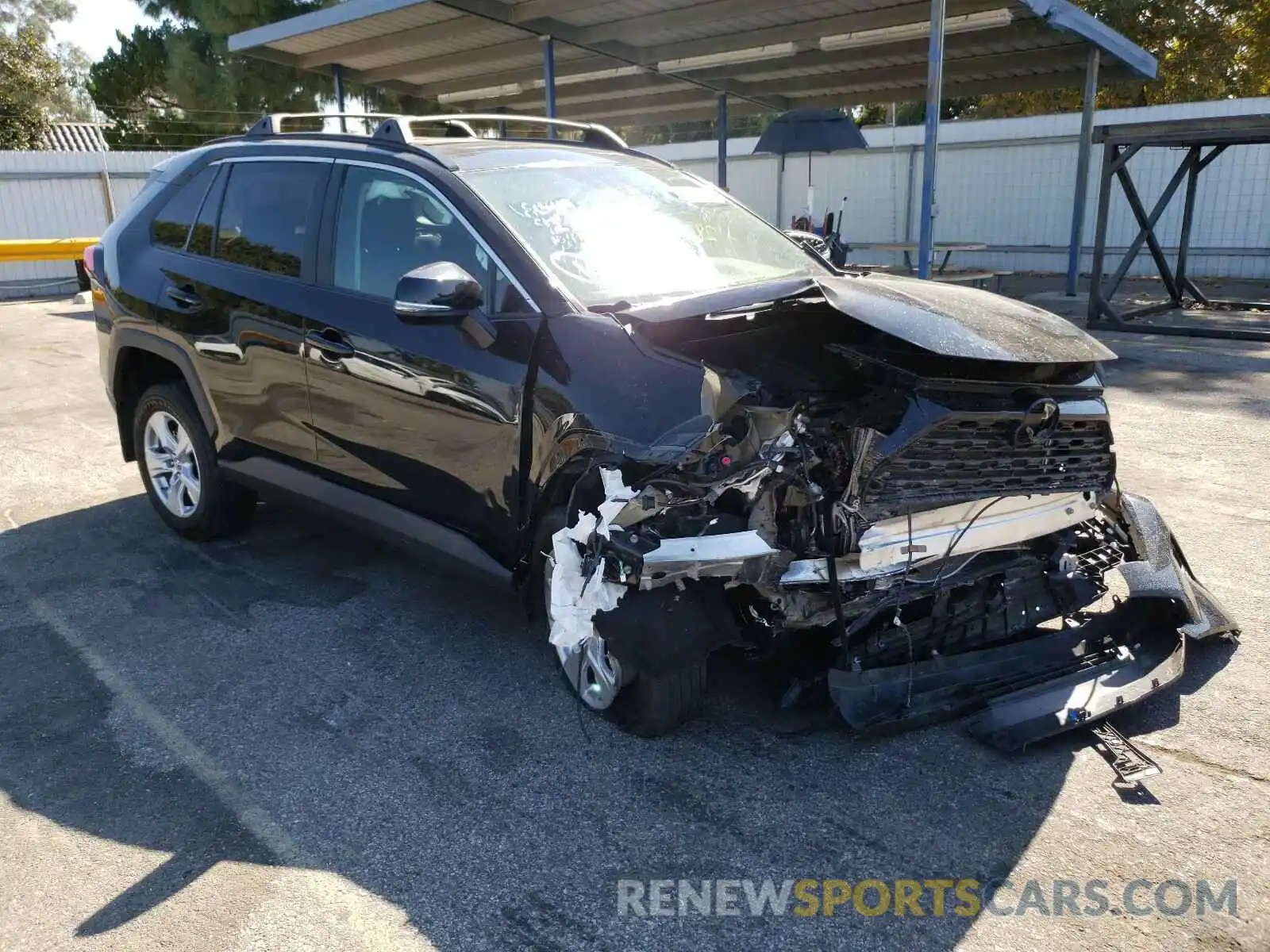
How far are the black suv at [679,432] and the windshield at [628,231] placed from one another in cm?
2

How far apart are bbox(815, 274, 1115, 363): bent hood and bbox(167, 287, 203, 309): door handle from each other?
3.10 m

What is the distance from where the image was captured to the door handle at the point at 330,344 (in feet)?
13.0

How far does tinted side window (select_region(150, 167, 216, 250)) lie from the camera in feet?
16.1

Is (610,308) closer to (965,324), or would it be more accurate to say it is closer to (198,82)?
(965,324)

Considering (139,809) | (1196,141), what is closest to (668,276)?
(139,809)

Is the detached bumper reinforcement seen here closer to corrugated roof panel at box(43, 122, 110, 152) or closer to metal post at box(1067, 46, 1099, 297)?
metal post at box(1067, 46, 1099, 297)

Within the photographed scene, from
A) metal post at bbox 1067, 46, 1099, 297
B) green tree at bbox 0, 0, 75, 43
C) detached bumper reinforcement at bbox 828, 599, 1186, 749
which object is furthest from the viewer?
green tree at bbox 0, 0, 75, 43

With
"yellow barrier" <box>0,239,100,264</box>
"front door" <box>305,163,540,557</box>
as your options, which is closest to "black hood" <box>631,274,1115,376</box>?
"front door" <box>305,163,540,557</box>

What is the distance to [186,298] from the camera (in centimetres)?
477

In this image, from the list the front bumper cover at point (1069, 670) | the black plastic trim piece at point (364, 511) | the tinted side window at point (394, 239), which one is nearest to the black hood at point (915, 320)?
the tinted side window at point (394, 239)

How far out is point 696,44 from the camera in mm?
13438

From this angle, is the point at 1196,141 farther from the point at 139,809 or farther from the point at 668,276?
the point at 139,809

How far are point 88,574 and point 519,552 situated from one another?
108 inches

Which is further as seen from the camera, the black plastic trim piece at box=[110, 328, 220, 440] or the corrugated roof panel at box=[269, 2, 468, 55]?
the corrugated roof panel at box=[269, 2, 468, 55]
